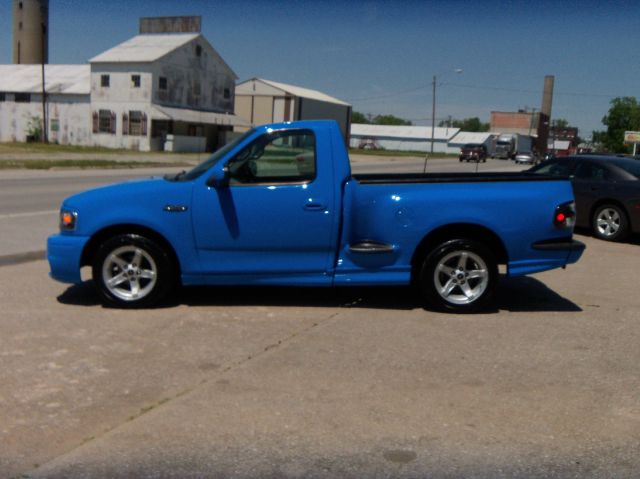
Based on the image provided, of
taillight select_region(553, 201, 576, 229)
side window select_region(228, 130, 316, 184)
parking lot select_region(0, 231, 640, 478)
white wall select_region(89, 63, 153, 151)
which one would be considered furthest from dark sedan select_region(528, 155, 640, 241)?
white wall select_region(89, 63, 153, 151)

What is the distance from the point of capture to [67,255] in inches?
267

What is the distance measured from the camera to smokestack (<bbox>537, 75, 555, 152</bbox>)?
5238 inches

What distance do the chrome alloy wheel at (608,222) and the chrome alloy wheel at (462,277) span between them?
7.10 m

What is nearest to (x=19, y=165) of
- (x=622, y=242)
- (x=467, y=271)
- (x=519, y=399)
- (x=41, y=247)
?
(x=41, y=247)

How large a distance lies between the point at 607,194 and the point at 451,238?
7.20 metres

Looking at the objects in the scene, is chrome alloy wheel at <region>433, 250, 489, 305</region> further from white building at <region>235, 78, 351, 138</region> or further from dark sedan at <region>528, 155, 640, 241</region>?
white building at <region>235, 78, 351, 138</region>

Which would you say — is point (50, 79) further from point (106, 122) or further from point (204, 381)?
point (204, 381)

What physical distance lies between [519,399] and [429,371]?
740mm

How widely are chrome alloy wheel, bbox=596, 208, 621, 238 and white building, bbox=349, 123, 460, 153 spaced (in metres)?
109

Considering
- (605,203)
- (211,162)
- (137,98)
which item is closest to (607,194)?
(605,203)

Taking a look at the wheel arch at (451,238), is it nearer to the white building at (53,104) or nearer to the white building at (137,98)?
the white building at (137,98)

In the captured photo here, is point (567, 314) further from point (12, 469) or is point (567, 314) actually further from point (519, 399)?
point (12, 469)

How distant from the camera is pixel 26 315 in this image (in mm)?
6609

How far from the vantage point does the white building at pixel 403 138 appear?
124750 mm
